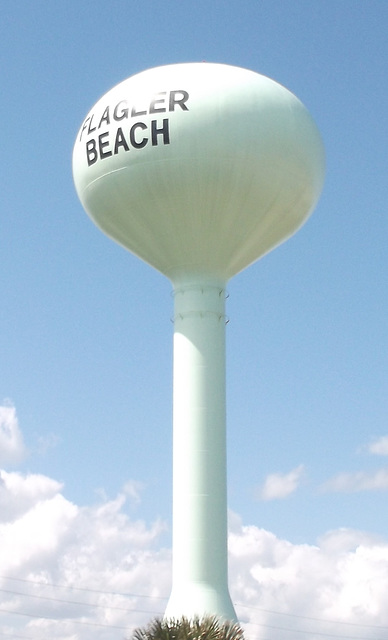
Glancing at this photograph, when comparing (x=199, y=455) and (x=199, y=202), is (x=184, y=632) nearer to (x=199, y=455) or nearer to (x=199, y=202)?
(x=199, y=455)

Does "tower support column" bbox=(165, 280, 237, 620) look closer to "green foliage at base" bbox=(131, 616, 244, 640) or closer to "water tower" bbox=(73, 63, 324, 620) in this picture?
"water tower" bbox=(73, 63, 324, 620)

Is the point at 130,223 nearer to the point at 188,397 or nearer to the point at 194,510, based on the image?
the point at 188,397

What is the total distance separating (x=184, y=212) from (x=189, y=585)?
29.3ft

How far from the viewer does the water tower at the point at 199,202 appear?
2173 cm

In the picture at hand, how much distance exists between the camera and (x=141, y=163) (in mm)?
22047

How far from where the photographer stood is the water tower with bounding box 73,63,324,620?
21734 millimetres

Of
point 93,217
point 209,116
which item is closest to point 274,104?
point 209,116

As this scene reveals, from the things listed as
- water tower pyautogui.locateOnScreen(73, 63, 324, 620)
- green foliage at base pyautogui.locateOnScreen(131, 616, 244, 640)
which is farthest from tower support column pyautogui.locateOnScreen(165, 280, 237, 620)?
green foliage at base pyautogui.locateOnScreen(131, 616, 244, 640)

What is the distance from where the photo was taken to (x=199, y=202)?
72.8 ft

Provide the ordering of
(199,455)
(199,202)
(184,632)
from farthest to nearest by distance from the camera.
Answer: (199,202) < (199,455) < (184,632)

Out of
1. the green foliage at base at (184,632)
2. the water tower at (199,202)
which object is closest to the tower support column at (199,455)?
the water tower at (199,202)

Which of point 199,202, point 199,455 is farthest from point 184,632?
point 199,202

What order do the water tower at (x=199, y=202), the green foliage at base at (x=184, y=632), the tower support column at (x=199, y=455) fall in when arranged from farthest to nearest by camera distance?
the water tower at (x=199, y=202), the tower support column at (x=199, y=455), the green foliage at base at (x=184, y=632)

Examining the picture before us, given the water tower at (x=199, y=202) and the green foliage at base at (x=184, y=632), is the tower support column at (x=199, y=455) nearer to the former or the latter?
the water tower at (x=199, y=202)
